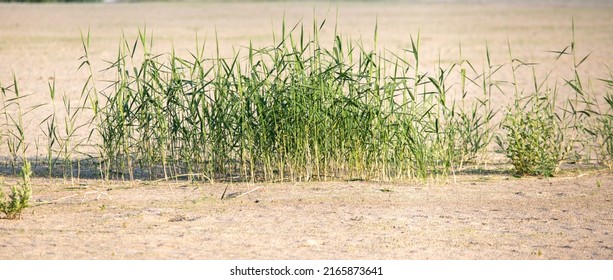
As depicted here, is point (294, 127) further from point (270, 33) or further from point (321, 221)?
point (270, 33)

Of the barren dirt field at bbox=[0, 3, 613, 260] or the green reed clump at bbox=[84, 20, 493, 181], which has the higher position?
the green reed clump at bbox=[84, 20, 493, 181]

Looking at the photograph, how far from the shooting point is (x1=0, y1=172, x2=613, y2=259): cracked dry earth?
522 centimetres

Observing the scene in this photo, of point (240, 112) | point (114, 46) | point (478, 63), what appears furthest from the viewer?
point (114, 46)

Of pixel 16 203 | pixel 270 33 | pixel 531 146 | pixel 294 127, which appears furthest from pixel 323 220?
pixel 270 33

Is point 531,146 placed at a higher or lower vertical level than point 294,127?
lower

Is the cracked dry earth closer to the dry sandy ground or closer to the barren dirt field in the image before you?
the barren dirt field

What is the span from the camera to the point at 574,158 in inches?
305

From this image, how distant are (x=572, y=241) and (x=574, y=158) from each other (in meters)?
2.41

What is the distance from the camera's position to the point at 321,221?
19.2 ft

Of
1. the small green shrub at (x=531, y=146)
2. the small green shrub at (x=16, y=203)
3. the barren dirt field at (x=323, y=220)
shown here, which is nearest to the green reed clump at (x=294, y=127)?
the barren dirt field at (x=323, y=220)

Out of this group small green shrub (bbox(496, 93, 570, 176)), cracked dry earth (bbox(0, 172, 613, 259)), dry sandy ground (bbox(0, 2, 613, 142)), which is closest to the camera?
cracked dry earth (bbox(0, 172, 613, 259))

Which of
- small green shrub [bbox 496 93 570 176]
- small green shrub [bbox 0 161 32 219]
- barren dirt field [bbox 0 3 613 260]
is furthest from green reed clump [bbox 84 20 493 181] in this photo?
small green shrub [bbox 0 161 32 219]
